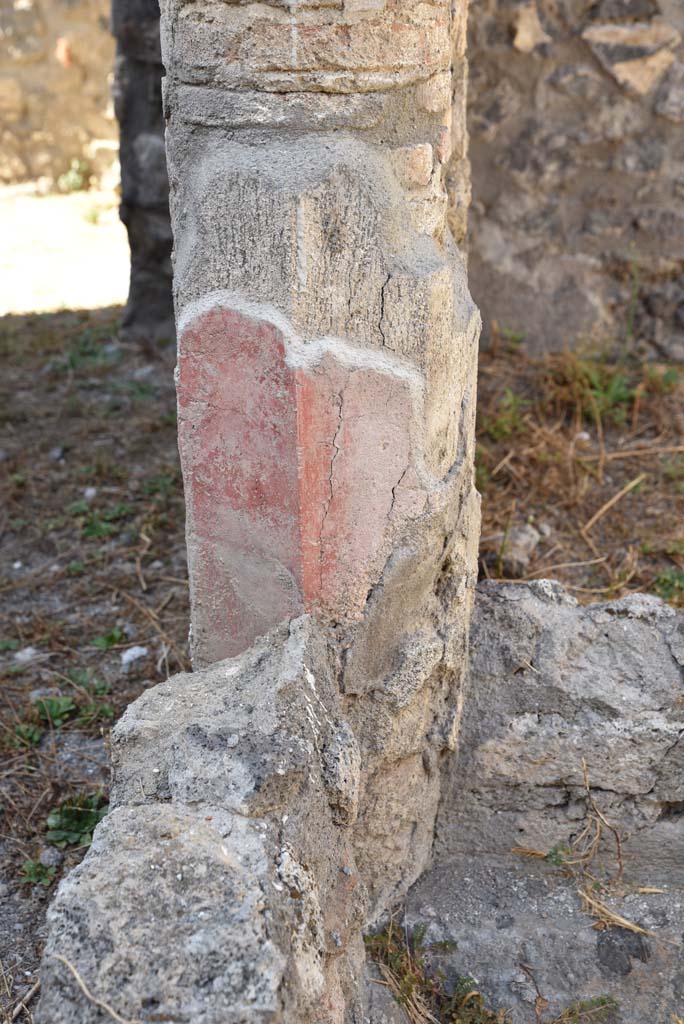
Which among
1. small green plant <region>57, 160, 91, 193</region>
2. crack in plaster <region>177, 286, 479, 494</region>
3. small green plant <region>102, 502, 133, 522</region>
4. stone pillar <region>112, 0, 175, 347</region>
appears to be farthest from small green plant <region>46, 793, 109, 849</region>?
small green plant <region>57, 160, 91, 193</region>

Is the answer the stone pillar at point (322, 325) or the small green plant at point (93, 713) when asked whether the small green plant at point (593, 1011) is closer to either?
the stone pillar at point (322, 325)

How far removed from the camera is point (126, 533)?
3480 mm

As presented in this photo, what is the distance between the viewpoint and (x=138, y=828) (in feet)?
4.59

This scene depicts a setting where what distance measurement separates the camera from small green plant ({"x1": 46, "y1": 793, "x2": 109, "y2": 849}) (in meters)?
2.32

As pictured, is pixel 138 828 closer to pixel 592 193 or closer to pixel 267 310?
pixel 267 310

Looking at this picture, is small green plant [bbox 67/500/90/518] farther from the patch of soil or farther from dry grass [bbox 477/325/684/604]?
dry grass [bbox 477/325/684/604]

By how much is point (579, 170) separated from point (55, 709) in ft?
8.52

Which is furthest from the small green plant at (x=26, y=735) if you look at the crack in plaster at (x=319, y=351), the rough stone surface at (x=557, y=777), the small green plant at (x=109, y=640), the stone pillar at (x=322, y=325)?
the crack in plaster at (x=319, y=351)

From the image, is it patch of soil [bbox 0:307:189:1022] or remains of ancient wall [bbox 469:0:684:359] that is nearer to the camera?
patch of soil [bbox 0:307:189:1022]

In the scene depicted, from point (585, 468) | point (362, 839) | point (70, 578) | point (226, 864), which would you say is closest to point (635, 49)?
point (585, 468)

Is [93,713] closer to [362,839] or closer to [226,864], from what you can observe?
[362,839]

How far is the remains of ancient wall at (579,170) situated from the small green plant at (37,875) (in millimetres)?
2616

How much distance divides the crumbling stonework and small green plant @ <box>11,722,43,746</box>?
3.07ft

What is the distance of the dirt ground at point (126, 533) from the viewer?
7.96 feet
